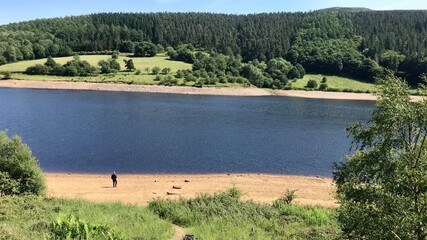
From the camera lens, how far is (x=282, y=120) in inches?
3686

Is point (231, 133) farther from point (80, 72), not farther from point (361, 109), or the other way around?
point (80, 72)

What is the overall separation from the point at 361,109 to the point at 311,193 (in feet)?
275

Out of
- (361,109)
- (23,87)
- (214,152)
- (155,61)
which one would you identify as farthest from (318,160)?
(155,61)

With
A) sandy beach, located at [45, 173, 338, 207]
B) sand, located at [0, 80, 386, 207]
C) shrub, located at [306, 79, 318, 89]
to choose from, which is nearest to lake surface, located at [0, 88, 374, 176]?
sandy beach, located at [45, 173, 338, 207]

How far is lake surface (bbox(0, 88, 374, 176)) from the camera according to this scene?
54969mm

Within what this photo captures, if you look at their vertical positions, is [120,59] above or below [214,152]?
above

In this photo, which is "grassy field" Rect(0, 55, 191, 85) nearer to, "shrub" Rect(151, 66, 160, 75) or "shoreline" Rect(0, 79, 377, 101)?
"shrub" Rect(151, 66, 160, 75)

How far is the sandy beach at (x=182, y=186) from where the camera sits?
37.3 metres

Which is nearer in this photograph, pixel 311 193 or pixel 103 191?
pixel 103 191

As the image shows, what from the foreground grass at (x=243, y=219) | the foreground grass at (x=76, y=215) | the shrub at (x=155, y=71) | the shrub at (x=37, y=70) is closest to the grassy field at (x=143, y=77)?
the shrub at (x=155, y=71)

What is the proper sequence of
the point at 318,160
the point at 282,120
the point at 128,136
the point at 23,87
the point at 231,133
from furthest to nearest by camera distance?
the point at 23,87 < the point at 282,120 < the point at 231,133 < the point at 128,136 < the point at 318,160

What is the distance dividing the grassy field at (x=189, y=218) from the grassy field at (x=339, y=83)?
125m

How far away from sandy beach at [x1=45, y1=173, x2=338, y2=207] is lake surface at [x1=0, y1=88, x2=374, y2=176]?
3.83m

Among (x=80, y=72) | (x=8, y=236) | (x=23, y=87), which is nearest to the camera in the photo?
(x=8, y=236)
